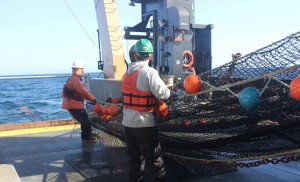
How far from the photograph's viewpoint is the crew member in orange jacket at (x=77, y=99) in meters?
6.09

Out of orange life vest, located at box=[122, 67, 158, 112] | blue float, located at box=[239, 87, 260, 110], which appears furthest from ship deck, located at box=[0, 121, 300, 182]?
blue float, located at box=[239, 87, 260, 110]

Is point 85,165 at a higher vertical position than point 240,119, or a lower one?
lower

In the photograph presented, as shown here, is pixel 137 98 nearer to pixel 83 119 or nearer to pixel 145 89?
pixel 145 89

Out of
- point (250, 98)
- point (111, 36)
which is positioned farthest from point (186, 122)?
point (111, 36)

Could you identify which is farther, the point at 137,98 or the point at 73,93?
the point at 73,93

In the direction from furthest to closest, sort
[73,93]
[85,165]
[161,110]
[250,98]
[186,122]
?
[73,93] < [85,165] < [186,122] < [161,110] < [250,98]

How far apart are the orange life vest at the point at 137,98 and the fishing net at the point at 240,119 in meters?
0.41

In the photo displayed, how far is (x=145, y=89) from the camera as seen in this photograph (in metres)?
3.39

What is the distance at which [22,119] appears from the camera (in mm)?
14977

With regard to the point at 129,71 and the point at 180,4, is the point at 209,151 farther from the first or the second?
the point at 180,4

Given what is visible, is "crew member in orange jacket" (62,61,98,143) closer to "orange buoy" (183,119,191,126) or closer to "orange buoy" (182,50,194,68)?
"orange buoy" (183,119,191,126)

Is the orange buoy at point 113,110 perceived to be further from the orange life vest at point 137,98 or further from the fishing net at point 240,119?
the orange life vest at point 137,98

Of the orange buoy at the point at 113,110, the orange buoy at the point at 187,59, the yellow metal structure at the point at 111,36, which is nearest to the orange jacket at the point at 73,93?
the orange buoy at the point at 113,110

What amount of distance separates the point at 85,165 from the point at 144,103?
194 cm
